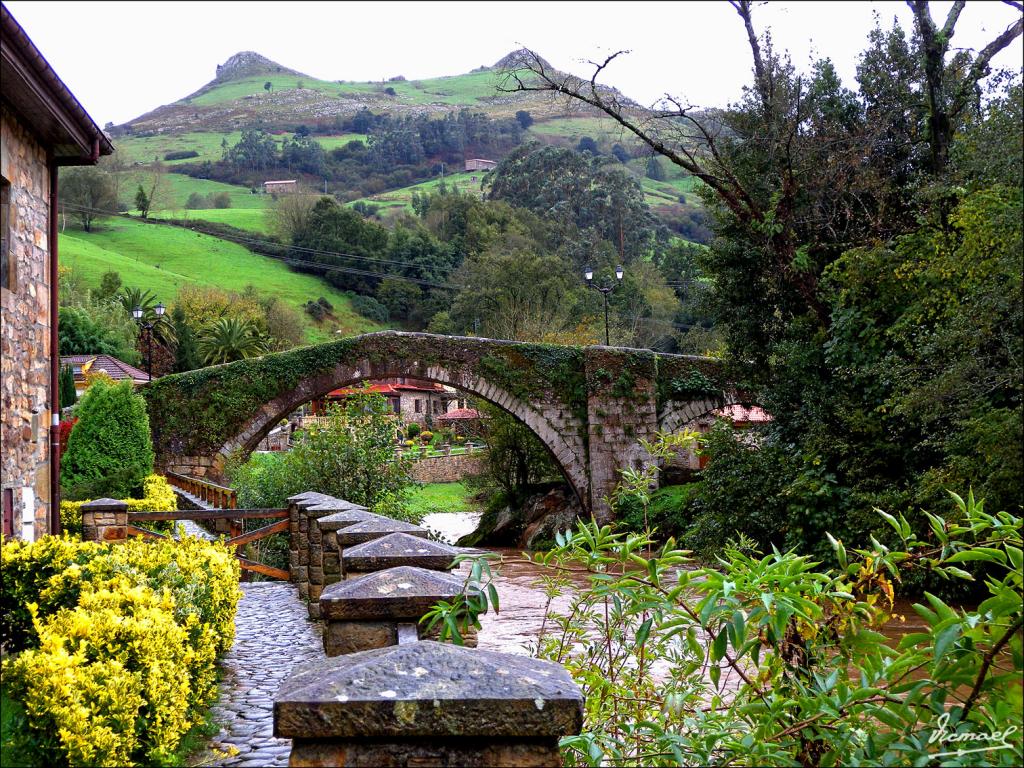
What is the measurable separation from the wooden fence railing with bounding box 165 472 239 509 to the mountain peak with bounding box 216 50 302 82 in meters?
133

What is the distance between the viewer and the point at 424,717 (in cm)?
176

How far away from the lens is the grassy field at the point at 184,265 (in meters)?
48.0

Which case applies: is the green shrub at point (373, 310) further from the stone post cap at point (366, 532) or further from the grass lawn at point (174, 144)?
the stone post cap at point (366, 532)

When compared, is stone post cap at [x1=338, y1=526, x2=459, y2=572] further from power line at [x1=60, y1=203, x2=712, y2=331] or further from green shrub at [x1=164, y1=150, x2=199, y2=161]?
green shrub at [x1=164, y1=150, x2=199, y2=161]

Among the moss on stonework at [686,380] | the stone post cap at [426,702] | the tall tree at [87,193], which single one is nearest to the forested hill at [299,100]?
the tall tree at [87,193]


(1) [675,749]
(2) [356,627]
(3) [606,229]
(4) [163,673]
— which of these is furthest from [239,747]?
(3) [606,229]

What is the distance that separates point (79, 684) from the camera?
11.8 ft

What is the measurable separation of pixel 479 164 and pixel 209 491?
260 feet

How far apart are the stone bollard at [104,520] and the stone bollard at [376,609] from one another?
6.06 m

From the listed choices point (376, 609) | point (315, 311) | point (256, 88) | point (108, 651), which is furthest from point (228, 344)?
point (256, 88)

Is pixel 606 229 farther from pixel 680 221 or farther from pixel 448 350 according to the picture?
pixel 448 350

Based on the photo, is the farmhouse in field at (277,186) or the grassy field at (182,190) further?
the farmhouse in field at (277,186)

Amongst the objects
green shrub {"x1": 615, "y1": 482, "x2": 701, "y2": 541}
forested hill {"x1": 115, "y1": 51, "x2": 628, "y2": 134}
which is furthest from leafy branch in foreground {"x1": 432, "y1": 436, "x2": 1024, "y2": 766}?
forested hill {"x1": 115, "y1": 51, "x2": 628, "y2": 134}

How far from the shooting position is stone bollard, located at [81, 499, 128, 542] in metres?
8.56
